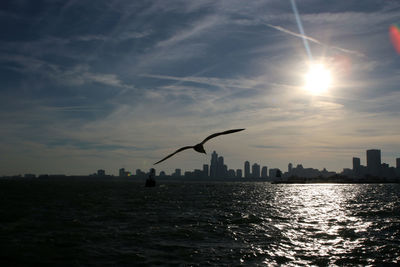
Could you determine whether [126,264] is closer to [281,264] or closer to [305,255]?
[281,264]

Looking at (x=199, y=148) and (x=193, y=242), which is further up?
(x=199, y=148)

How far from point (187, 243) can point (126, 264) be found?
522 centimetres

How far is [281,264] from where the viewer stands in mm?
15289

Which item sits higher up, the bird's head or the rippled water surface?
the bird's head

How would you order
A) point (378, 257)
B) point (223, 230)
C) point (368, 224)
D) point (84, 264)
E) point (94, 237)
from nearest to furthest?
1. point (84, 264)
2. point (378, 257)
3. point (94, 237)
4. point (223, 230)
5. point (368, 224)

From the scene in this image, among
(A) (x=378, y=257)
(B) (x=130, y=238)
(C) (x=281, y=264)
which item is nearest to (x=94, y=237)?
(B) (x=130, y=238)

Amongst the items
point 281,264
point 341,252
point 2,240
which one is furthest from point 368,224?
point 2,240

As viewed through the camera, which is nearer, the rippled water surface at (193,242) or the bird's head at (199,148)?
the bird's head at (199,148)

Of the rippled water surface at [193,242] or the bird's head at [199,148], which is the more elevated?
the bird's head at [199,148]

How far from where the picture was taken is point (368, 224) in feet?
92.0

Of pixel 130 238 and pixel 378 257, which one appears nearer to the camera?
pixel 378 257

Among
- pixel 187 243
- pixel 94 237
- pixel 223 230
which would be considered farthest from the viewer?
pixel 223 230

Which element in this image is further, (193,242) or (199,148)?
(193,242)

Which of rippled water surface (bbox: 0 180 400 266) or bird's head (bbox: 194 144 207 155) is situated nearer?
bird's head (bbox: 194 144 207 155)
